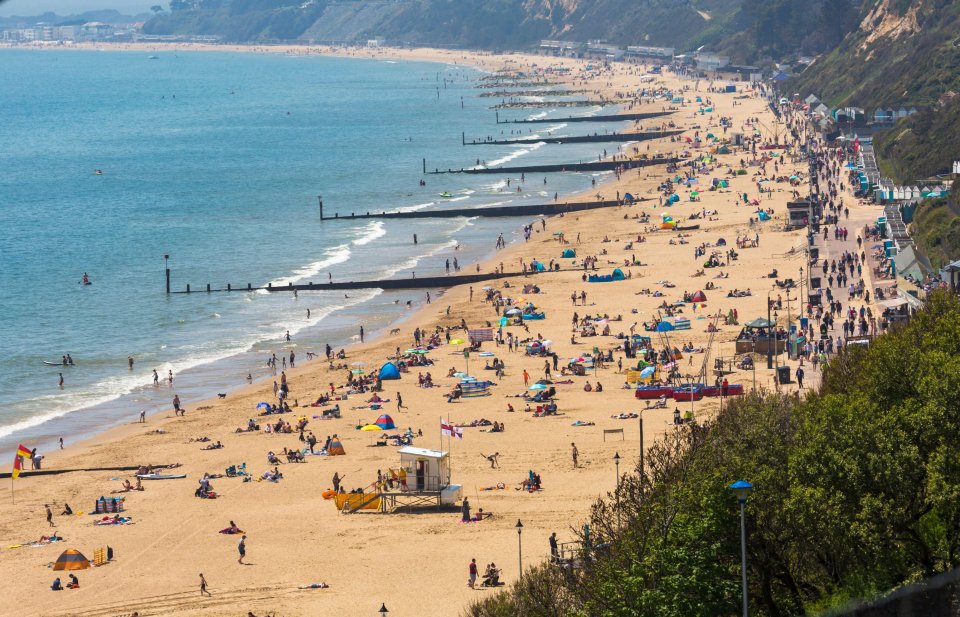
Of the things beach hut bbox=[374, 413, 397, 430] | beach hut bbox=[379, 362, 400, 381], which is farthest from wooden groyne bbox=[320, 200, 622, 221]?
beach hut bbox=[374, 413, 397, 430]

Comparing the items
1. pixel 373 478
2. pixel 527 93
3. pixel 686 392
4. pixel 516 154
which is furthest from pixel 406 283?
pixel 527 93

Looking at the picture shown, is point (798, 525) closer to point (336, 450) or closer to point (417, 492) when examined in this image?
point (417, 492)

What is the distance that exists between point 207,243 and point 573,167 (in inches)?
1431

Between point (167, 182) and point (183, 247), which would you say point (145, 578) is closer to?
point (183, 247)

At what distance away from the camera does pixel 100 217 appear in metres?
98.0

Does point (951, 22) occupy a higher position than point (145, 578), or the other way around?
point (951, 22)

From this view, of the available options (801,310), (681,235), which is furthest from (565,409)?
(681,235)

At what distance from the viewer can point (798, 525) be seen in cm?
2061

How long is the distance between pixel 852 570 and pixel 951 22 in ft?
355

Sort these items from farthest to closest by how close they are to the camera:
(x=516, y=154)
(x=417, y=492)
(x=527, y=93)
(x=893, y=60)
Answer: (x=527, y=93) → (x=516, y=154) → (x=893, y=60) → (x=417, y=492)

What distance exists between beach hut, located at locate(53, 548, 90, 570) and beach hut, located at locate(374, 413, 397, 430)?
1217cm

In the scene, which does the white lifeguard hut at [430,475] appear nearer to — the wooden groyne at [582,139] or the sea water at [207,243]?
the sea water at [207,243]

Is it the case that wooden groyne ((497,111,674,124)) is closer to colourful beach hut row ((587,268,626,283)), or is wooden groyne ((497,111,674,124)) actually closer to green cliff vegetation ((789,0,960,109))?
green cliff vegetation ((789,0,960,109))

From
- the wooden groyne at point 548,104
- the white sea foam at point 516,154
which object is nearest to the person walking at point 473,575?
the white sea foam at point 516,154
